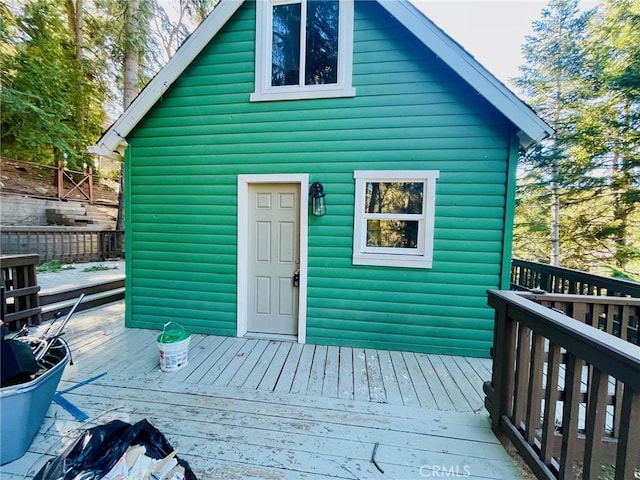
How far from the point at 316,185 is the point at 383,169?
33.5 inches

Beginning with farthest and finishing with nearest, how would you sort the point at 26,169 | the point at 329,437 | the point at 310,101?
the point at 26,169 < the point at 310,101 < the point at 329,437

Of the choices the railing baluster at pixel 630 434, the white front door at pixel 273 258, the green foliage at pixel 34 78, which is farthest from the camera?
the green foliage at pixel 34 78

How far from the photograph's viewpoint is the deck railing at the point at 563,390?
42.5 inches

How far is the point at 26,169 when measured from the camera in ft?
36.3

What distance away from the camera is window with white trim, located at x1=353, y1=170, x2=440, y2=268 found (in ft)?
11.2

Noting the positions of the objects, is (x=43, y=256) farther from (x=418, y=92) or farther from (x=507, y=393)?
(x=507, y=393)

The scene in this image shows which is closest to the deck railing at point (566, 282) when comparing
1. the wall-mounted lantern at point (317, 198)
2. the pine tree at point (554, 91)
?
the wall-mounted lantern at point (317, 198)

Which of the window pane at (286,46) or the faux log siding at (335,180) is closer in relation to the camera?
the faux log siding at (335,180)

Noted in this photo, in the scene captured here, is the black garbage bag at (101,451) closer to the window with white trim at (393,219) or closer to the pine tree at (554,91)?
the window with white trim at (393,219)

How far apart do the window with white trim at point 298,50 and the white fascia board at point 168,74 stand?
0.47 metres

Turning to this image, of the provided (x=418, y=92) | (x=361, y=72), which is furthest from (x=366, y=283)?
(x=361, y=72)

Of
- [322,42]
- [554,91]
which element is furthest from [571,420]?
[554,91]

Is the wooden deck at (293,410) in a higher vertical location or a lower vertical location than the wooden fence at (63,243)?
lower

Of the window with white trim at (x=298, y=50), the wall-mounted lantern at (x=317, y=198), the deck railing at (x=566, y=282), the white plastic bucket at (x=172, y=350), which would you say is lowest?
the white plastic bucket at (x=172, y=350)
